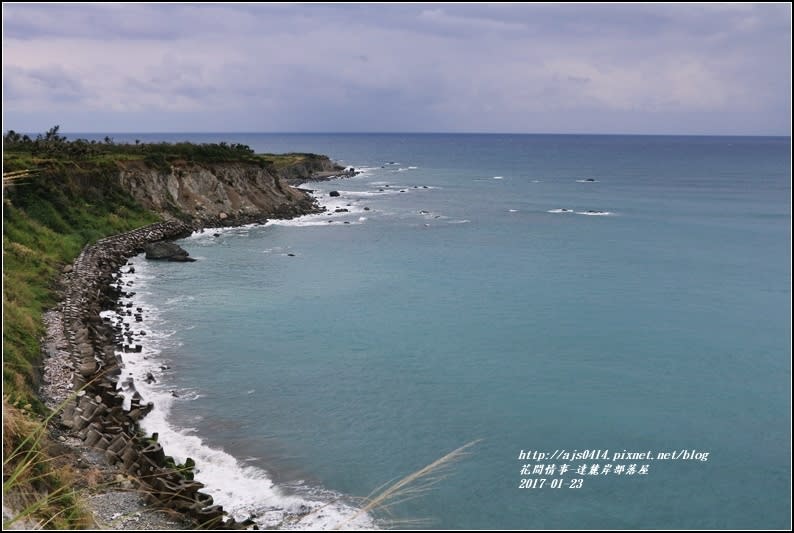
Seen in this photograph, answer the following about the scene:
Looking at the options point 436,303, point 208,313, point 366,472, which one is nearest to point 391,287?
point 436,303

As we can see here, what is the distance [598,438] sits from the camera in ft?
75.6

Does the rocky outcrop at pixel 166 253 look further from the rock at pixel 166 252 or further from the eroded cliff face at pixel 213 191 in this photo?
the eroded cliff face at pixel 213 191

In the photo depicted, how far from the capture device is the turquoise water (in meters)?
20.0

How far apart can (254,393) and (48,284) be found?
625 inches

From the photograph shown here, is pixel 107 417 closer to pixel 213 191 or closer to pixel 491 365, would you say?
pixel 491 365

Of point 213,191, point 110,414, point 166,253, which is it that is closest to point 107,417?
point 110,414

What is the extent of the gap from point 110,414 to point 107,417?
0.28m

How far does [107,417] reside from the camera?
21.2 meters

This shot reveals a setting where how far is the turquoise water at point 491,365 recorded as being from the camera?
20031 mm

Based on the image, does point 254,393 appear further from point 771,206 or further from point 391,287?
point 771,206

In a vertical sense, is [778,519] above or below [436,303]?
below

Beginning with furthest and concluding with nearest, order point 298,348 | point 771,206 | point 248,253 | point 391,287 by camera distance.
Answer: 1. point 771,206
2. point 248,253
3. point 391,287
4. point 298,348

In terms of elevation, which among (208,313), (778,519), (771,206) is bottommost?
(778,519)

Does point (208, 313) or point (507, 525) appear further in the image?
point (208, 313)
